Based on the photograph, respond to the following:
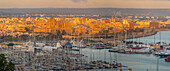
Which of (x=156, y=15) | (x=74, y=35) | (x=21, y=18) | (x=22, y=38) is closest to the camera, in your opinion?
(x=22, y=38)

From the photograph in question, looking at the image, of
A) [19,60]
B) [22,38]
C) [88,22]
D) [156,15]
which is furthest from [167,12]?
[19,60]

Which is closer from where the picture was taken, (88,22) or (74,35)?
(74,35)

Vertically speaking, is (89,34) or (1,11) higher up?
(1,11)

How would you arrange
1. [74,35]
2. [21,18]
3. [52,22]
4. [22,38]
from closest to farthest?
[22,38] < [74,35] < [52,22] < [21,18]

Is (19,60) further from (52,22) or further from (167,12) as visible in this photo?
(167,12)

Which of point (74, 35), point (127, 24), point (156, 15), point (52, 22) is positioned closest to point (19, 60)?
point (74, 35)

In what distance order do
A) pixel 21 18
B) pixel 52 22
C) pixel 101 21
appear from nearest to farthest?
pixel 52 22, pixel 21 18, pixel 101 21

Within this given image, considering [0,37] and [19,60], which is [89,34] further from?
[19,60]

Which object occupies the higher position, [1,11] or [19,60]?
[1,11]

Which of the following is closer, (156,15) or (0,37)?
(0,37)
